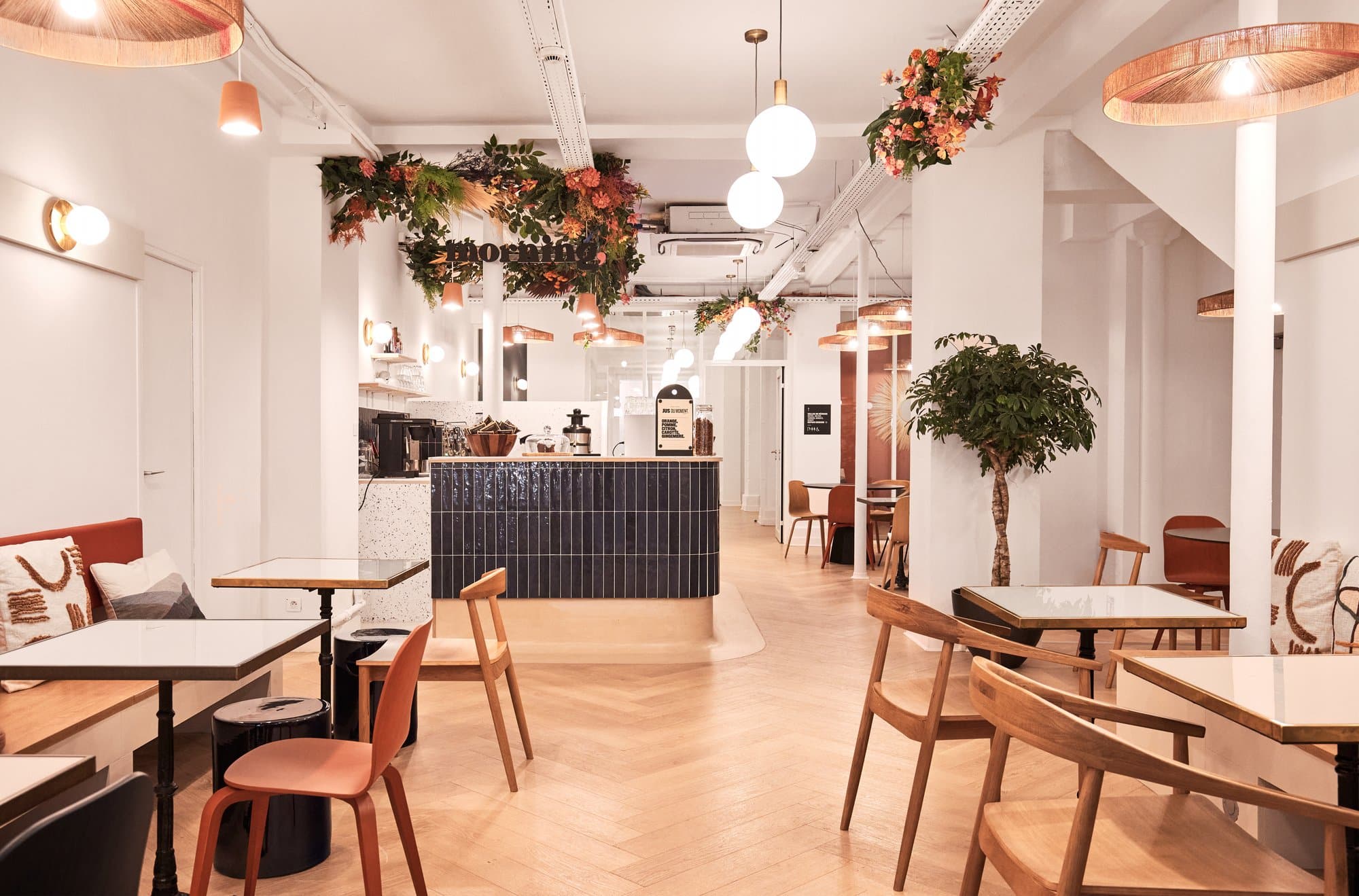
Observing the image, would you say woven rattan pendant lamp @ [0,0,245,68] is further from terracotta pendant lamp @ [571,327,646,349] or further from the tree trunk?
→ terracotta pendant lamp @ [571,327,646,349]

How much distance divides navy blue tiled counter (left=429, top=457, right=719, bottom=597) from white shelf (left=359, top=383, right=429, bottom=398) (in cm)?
192

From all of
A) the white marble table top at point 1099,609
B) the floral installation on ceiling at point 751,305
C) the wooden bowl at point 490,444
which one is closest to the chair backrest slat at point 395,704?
the white marble table top at point 1099,609

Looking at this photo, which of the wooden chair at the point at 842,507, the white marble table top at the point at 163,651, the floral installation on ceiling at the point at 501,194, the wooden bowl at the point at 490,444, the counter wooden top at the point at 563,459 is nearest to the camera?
the white marble table top at the point at 163,651

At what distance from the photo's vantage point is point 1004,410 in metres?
5.10

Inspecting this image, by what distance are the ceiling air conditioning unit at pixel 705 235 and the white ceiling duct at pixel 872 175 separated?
646 mm

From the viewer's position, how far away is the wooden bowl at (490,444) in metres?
5.74

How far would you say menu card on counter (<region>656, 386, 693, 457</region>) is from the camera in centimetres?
605

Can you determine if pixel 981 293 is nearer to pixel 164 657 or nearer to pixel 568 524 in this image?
pixel 568 524

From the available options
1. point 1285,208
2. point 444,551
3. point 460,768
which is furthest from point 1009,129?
point 460,768

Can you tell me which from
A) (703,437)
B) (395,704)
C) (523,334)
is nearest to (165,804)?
(395,704)

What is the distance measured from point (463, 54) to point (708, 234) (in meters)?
4.47

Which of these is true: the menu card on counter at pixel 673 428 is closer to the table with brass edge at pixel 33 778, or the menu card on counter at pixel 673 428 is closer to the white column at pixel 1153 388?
the white column at pixel 1153 388

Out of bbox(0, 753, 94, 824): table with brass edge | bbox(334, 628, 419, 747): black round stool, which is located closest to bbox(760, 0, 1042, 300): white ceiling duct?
bbox(334, 628, 419, 747): black round stool

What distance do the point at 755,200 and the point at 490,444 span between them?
2.83m
